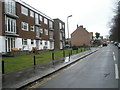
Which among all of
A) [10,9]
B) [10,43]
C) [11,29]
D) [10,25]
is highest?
[10,9]

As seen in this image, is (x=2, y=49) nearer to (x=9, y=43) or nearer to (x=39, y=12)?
(x=9, y=43)

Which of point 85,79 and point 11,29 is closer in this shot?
point 85,79

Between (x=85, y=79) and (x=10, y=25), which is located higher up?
(x=10, y=25)

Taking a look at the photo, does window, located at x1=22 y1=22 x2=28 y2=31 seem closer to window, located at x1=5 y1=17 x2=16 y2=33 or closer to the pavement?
window, located at x1=5 y1=17 x2=16 y2=33

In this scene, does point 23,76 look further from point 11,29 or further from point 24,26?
point 24,26

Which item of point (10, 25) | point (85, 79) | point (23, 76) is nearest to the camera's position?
point (85, 79)

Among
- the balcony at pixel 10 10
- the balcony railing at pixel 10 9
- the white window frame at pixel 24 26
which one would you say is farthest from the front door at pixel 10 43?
the white window frame at pixel 24 26

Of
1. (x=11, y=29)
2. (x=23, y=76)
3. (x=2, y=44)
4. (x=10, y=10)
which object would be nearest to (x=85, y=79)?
(x=23, y=76)

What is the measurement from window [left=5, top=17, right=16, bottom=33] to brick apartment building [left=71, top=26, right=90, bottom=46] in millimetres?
56443

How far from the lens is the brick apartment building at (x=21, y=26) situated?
24.8m

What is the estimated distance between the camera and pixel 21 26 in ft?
99.0

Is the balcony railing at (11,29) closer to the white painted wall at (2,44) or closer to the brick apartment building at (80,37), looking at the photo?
the white painted wall at (2,44)

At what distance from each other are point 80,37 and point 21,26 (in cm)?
5439

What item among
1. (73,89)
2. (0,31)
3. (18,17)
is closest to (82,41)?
(18,17)
